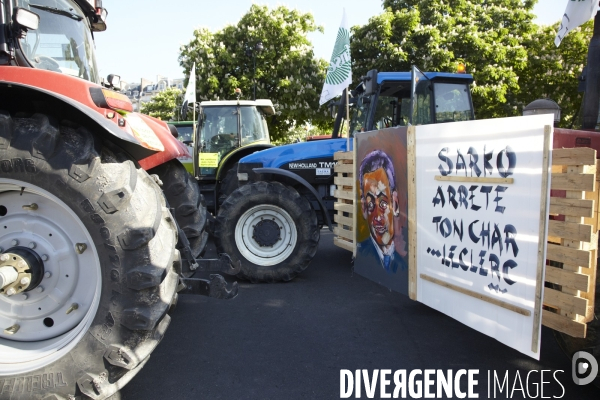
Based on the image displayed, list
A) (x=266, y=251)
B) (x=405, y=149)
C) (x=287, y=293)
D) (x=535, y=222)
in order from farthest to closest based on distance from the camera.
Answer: (x=266, y=251)
(x=287, y=293)
(x=405, y=149)
(x=535, y=222)

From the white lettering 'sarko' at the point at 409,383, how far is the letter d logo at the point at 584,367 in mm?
562

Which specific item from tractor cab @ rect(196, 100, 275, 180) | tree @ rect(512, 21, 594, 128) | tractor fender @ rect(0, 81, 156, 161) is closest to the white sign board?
tractor fender @ rect(0, 81, 156, 161)

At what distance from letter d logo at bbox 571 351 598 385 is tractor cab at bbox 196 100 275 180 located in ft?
25.0

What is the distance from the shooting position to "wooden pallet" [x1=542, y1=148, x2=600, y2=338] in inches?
89.4

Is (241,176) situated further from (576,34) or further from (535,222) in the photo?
(576,34)

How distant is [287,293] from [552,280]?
2976 millimetres

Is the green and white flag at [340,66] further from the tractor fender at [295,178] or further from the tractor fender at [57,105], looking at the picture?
the tractor fender at [57,105]

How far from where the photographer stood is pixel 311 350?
11.3 feet


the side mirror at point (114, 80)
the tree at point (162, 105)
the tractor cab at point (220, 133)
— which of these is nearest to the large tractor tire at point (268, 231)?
the side mirror at point (114, 80)

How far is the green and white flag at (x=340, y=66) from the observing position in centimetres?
550

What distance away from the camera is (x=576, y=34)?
14961 mm

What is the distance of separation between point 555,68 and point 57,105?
53.5 feet

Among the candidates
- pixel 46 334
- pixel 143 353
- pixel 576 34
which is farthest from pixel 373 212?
pixel 576 34

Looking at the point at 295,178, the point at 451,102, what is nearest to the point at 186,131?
the point at 295,178
